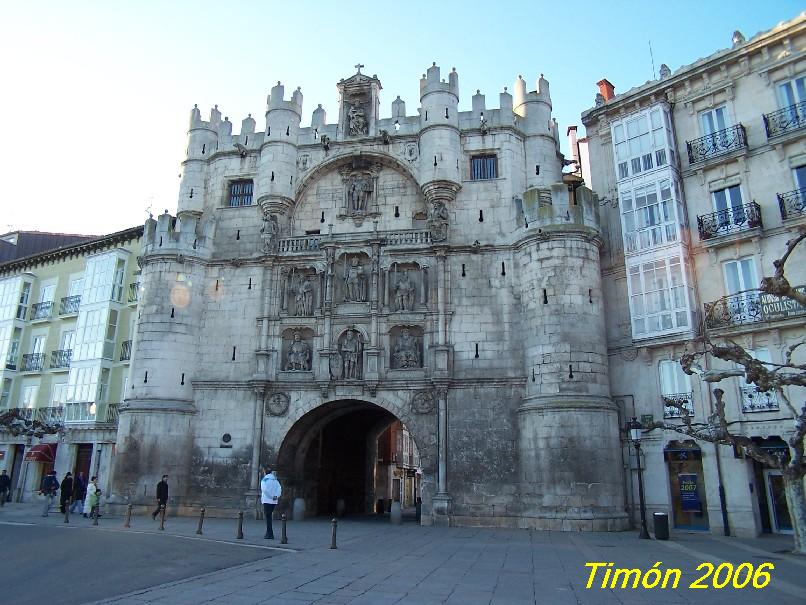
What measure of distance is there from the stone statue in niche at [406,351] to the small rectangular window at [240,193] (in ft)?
32.5

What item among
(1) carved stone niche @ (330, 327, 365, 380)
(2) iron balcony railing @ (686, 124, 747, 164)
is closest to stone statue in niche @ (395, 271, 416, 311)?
(1) carved stone niche @ (330, 327, 365, 380)

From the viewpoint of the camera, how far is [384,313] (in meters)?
26.4

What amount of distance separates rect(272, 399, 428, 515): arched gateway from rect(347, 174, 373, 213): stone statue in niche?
28.6 ft

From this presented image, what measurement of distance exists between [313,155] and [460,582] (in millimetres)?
22345

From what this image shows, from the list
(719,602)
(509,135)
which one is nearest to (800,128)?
(509,135)

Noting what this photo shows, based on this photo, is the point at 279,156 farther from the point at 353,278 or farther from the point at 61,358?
the point at 61,358

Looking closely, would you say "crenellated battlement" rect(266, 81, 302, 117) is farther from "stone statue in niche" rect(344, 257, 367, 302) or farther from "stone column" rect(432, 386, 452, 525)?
"stone column" rect(432, 386, 452, 525)

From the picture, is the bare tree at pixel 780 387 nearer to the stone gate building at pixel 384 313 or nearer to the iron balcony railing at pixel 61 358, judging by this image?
the stone gate building at pixel 384 313

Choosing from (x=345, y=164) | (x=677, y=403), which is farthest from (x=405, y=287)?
(x=677, y=403)

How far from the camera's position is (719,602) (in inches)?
380

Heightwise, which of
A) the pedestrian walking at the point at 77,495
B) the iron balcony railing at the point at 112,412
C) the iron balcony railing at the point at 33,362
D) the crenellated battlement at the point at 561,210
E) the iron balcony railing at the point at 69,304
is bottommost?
the pedestrian walking at the point at 77,495

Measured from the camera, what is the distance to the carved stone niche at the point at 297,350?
26.6 meters

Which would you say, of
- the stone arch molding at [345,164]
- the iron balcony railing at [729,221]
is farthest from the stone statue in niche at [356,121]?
the iron balcony railing at [729,221]

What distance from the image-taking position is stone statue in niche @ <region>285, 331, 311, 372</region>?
2653 cm
